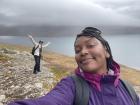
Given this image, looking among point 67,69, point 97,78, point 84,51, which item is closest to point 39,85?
point 84,51

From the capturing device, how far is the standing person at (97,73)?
17.7ft

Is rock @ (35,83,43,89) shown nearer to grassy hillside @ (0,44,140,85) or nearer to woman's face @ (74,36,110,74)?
grassy hillside @ (0,44,140,85)

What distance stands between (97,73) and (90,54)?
0.29 meters

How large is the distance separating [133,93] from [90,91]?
0.80 metres

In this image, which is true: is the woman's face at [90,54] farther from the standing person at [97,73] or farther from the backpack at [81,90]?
the backpack at [81,90]

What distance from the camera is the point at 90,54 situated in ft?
18.6

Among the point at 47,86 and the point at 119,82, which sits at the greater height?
the point at 119,82

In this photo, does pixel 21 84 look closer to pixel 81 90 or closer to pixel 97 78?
pixel 97 78

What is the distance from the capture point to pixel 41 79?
107 ft

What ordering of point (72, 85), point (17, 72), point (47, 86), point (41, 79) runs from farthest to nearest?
1. point (17, 72)
2. point (41, 79)
3. point (47, 86)
4. point (72, 85)

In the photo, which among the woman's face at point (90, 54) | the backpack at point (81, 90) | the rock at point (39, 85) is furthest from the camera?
the rock at point (39, 85)

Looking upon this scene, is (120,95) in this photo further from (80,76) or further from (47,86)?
(47,86)

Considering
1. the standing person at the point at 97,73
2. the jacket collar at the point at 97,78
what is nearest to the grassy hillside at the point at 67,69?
the standing person at the point at 97,73

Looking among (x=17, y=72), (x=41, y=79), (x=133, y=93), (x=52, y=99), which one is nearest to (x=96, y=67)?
(x=133, y=93)
